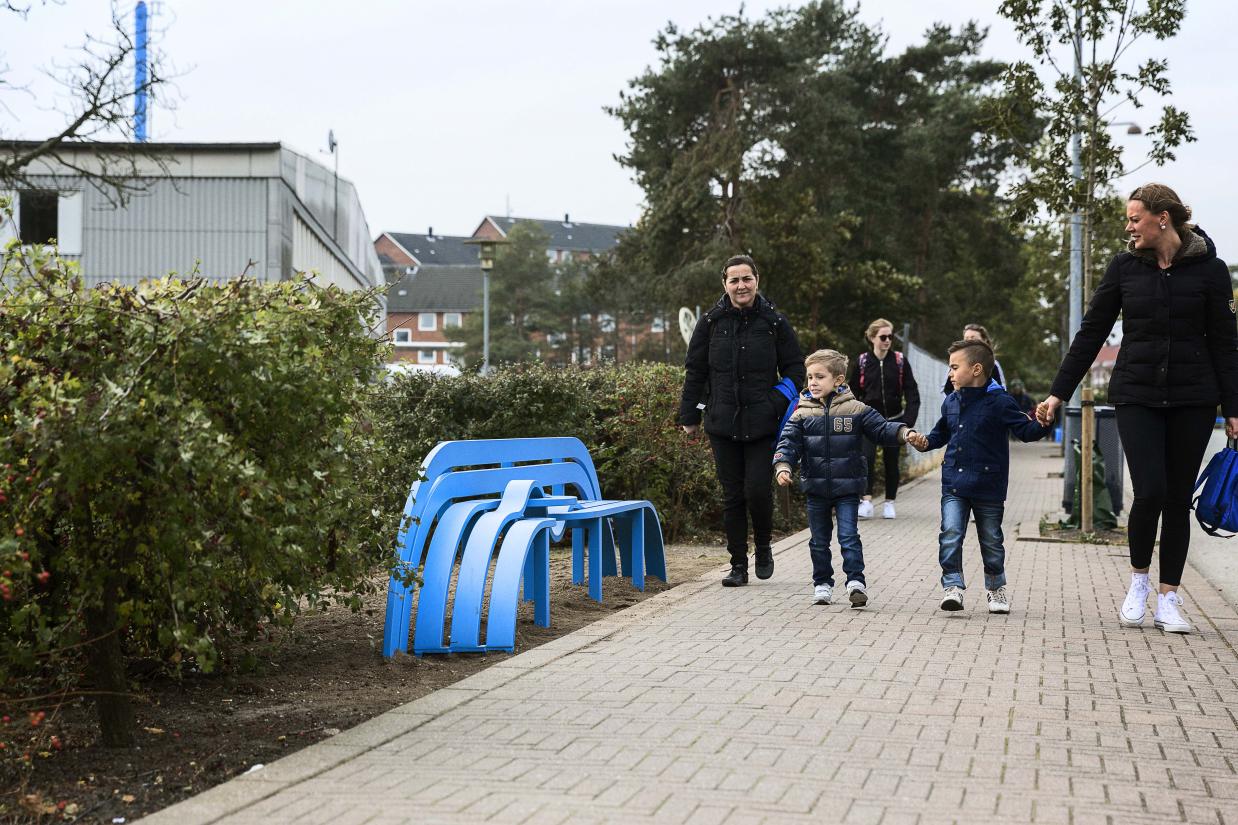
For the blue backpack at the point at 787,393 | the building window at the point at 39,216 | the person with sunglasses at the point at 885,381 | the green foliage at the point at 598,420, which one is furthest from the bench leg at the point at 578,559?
the building window at the point at 39,216

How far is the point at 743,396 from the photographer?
870 cm

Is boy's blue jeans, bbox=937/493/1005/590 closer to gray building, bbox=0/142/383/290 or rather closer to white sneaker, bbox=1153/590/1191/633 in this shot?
white sneaker, bbox=1153/590/1191/633

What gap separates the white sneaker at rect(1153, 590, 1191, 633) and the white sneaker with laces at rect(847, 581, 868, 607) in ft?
4.71

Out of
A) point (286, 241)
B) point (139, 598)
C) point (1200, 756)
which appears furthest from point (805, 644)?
point (286, 241)

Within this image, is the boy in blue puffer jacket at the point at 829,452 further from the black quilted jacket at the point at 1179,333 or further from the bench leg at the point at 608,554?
the bench leg at the point at 608,554

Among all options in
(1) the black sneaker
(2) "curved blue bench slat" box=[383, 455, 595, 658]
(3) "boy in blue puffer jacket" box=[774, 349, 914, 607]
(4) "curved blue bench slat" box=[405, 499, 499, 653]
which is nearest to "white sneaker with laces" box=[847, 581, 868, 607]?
(3) "boy in blue puffer jacket" box=[774, 349, 914, 607]

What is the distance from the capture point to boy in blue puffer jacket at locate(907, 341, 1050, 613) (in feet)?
25.3

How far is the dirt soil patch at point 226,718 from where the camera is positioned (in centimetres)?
416

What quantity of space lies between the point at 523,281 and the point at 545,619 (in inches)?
3250

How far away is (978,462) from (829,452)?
79 centimetres

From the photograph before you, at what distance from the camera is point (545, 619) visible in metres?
7.16

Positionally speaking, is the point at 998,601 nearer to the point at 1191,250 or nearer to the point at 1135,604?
the point at 1135,604

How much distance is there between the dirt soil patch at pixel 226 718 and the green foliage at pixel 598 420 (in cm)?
338

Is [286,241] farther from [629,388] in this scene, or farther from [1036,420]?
[1036,420]
